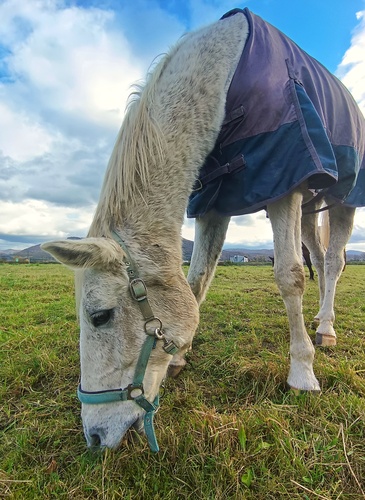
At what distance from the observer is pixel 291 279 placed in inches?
104

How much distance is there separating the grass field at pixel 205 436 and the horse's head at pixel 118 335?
0.63 ft

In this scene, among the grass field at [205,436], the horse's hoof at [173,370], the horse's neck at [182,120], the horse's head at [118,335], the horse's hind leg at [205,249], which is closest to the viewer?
the grass field at [205,436]

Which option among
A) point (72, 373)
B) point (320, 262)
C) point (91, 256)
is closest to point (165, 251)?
point (91, 256)

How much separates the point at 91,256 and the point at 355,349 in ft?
10.7

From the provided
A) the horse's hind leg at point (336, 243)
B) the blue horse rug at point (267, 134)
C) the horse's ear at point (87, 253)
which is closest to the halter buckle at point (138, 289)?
the horse's ear at point (87, 253)

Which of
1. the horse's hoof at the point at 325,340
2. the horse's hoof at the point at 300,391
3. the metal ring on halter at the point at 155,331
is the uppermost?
the metal ring on halter at the point at 155,331

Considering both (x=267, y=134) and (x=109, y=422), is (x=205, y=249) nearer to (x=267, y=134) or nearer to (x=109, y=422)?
(x=267, y=134)

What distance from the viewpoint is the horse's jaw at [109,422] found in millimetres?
1819

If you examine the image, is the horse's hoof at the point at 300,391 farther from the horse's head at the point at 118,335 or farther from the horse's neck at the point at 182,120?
the horse's neck at the point at 182,120

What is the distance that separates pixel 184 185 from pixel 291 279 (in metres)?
1.22

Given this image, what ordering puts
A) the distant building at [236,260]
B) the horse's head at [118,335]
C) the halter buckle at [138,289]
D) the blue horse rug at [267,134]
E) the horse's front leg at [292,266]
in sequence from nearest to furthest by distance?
the horse's head at [118,335], the halter buckle at [138,289], the blue horse rug at [267,134], the horse's front leg at [292,266], the distant building at [236,260]

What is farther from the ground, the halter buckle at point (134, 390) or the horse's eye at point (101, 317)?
the horse's eye at point (101, 317)

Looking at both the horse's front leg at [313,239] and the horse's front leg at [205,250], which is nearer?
the horse's front leg at [205,250]

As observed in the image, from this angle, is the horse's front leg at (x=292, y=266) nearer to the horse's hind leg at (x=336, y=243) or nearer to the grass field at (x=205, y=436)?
the grass field at (x=205, y=436)
